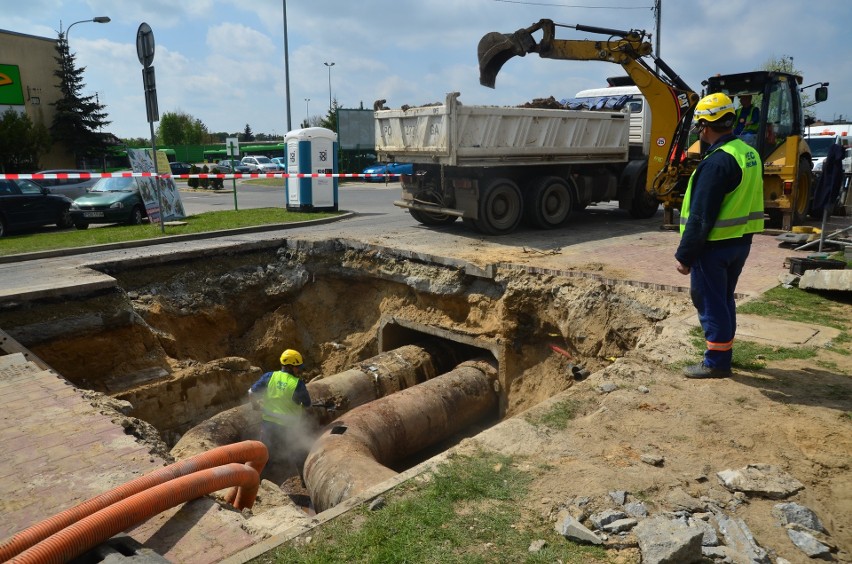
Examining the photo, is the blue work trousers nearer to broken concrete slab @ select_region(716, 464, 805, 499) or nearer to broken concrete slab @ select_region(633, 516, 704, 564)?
broken concrete slab @ select_region(716, 464, 805, 499)

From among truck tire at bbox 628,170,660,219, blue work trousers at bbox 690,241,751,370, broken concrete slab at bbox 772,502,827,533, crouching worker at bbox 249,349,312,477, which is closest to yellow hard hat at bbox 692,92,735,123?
blue work trousers at bbox 690,241,751,370

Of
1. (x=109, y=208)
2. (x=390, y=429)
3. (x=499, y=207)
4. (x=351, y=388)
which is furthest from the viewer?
(x=109, y=208)

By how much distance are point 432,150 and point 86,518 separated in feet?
26.6

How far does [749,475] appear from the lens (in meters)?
3.26

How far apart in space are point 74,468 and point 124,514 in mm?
1123

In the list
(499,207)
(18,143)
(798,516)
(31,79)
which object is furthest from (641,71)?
(31,79)

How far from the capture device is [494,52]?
1079cm

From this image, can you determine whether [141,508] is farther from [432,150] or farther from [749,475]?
[432,150]

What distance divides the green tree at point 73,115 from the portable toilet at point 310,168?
22.9m

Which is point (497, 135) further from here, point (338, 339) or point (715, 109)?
point (715, 109)

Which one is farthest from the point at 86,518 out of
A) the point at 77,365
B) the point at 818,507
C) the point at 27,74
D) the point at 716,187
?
the point at 27,74

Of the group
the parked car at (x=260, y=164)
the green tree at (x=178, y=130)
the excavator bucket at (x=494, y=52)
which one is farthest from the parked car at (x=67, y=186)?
the green tree at (x=178, y=130)

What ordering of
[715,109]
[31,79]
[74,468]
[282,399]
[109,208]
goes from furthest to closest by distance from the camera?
1. [31,79]
2. [109,208]
3. [282,399]
4. [715,109]
5. [74,468]

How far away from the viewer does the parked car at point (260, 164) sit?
3875 cm
